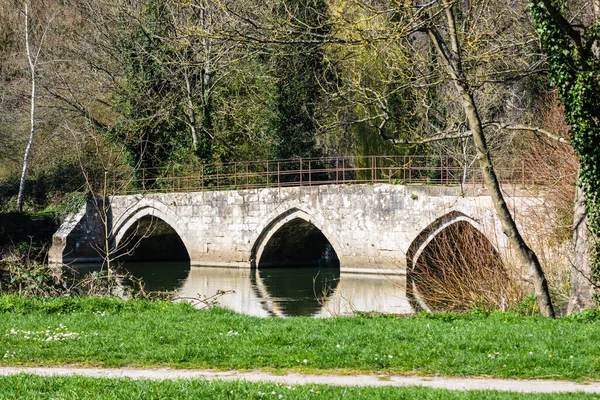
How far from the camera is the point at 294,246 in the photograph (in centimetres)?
2992

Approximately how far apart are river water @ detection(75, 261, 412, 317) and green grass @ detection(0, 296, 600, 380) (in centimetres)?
594

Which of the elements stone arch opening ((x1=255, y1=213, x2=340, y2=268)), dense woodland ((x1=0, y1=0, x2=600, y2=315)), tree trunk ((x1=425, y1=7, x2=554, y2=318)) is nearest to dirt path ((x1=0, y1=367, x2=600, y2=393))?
tree trunk ((x1=425, y1=7, x2=554, y2=318))

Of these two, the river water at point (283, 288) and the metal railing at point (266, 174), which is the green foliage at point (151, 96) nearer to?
the metal railing at point (266, 174)

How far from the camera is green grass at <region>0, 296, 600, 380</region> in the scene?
7562 millimetres

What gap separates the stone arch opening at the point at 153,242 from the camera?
104ft

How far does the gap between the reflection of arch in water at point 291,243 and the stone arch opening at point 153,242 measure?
481cm

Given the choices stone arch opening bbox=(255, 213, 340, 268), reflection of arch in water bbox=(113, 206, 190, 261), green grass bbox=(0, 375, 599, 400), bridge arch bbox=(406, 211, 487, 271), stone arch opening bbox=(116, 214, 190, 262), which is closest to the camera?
green grass bbox=(0, 375, 599, 400)

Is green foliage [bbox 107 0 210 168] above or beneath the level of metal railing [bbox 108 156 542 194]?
above

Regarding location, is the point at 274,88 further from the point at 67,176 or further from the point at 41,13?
the point at 41,13

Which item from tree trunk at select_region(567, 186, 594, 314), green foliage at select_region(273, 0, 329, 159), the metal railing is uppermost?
green foliage at select_region(273, 0, 329, 159)

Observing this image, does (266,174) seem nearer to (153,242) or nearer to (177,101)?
(177,101)

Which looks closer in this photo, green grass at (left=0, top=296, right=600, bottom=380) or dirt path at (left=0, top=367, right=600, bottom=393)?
dirt path at (left=0, top=367, right=600, bottom=393)

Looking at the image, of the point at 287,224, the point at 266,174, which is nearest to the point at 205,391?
the point at 287,224

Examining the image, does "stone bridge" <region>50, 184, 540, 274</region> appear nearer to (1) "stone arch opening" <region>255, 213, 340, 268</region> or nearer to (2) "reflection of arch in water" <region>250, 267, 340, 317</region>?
(1) "stone arch opening" <region>255, 213, 340, 268</region>
